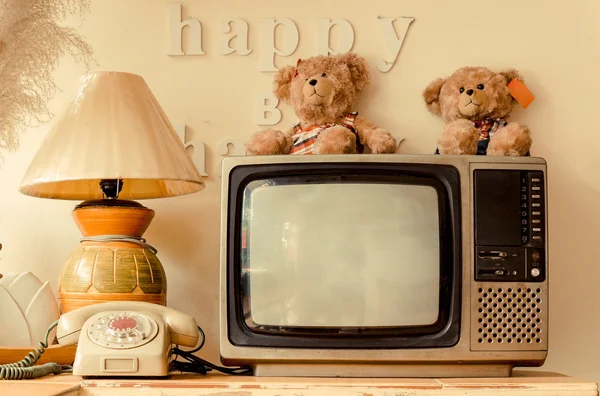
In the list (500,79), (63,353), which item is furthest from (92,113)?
(500,79)

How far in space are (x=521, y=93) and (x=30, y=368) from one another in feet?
3.69

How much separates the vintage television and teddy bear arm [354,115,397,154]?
291mm

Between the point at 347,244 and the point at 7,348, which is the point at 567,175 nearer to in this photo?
the point at 347,244

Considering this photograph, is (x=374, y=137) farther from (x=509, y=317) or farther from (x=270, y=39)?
(x=509, y=317)

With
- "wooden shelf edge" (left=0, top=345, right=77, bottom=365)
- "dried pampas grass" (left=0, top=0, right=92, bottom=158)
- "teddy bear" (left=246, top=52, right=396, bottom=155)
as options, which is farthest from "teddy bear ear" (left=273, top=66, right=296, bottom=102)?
"wooden shelf edge" (left=0, top=345, right=77, bottom=365)

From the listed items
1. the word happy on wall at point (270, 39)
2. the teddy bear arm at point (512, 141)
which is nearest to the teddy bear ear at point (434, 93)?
the word happy on wall at point (270, 39)

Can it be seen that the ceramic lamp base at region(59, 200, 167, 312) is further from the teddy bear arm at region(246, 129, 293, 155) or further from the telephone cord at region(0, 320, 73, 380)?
the teddy bear arm at region(246, 129, 293, 155)

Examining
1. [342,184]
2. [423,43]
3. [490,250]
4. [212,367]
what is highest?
[423,43]

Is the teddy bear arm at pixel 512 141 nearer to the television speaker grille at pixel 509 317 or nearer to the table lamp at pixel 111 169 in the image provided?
the television speaker grille at pixel 509 317

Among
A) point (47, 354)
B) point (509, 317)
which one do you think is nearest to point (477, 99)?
point (509, 317)

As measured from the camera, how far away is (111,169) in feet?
4.41

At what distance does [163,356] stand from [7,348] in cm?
31

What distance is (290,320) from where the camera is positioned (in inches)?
47.8

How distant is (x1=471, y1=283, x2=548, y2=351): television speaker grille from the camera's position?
1.20m
